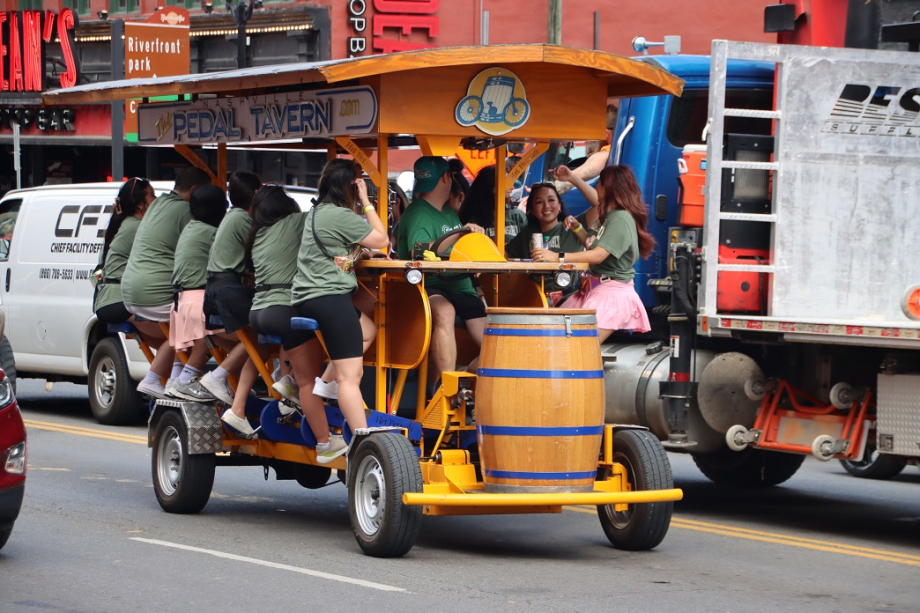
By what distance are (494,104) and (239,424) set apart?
257cm

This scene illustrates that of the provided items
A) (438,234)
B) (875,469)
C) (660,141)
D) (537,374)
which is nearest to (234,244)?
(438,234)

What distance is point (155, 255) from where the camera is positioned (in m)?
10.4

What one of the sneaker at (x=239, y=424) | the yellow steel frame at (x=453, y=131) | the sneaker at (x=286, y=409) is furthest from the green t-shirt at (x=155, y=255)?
the sneaker at (x=286, y=409)

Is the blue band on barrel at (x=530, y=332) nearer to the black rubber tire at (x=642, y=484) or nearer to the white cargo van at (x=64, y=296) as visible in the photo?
the black rubber tire at (x=642, y=484)

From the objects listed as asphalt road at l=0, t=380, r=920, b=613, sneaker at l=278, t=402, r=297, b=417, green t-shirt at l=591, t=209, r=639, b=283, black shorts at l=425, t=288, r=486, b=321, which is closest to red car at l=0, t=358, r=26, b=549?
asphalt road at l=0, t=380, r=920, b=613

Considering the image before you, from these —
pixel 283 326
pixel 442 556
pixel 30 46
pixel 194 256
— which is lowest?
pixel 442 556

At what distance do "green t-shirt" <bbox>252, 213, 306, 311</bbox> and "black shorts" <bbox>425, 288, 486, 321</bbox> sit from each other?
38.0 inches

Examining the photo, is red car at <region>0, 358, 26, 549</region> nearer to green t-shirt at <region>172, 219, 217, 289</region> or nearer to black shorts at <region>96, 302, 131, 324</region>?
green t-shirt at <region>172, 219, 217, 289</region>

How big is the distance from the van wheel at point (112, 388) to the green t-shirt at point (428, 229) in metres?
5.89

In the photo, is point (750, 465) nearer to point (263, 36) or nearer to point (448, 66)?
point (448, 66)

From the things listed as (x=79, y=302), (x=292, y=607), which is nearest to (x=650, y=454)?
(x=292, y=607)

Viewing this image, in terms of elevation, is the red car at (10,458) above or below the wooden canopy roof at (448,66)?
below

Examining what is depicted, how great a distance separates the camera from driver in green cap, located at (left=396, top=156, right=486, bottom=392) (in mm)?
8875

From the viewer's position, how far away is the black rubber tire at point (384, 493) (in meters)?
7.93
